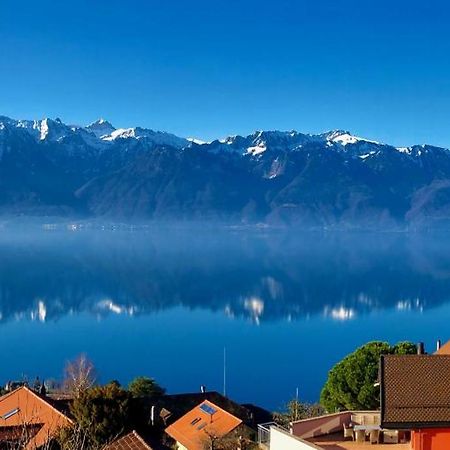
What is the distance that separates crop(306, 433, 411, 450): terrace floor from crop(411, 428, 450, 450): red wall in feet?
5.91

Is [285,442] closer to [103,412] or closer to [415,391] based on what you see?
[415,391]

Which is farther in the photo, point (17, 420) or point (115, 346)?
point (115, 346)

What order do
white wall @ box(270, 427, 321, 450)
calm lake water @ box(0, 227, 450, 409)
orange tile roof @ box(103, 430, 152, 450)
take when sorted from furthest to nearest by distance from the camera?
calm lake water @ box(0, 227, 450, 409), orange tile roof @ box(103, 430, 152, 450), white wall @ box(270, 427, 321, 450)

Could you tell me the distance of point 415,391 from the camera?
38.6ft

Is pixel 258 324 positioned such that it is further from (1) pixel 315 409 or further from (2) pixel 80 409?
(2) pixel 80 409

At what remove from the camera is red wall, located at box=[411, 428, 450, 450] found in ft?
36.7

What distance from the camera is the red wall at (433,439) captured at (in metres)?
11.2

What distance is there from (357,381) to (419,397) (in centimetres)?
1644

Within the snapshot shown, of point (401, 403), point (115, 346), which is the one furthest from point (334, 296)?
point (401, 403)

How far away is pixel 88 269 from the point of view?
159 m

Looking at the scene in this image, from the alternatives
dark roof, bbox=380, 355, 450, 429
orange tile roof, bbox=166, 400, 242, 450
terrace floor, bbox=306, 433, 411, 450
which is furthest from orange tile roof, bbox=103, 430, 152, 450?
dark roof, bbox=380, 355, 450, 429

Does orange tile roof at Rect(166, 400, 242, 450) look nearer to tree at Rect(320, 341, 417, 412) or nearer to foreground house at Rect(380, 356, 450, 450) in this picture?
tree at Rect(320, 341, 417, 412)

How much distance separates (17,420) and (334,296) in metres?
96.3

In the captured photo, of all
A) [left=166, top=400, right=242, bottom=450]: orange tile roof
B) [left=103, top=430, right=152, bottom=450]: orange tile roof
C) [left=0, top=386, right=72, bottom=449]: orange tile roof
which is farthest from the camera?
[left=166, top=400, right=242, bottom=450]: orange tile roof
